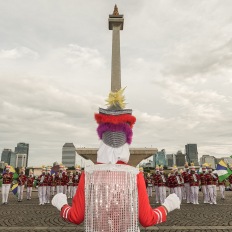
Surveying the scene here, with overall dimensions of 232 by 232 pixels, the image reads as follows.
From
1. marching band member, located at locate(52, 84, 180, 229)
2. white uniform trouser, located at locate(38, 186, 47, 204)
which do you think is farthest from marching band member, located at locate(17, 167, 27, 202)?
marching band member, located at locate(52, 84, 180, 229)

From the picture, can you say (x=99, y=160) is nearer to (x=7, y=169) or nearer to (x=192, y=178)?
(x=192, y=178)

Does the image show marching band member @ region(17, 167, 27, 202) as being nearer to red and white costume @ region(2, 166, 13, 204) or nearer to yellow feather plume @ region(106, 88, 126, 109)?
red and white costume @ region(2, 166, 13, 204)

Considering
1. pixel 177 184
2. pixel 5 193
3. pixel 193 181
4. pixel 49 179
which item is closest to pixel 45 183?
pixel 49 179

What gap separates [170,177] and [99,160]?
12726mm

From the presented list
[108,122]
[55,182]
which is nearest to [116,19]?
[55,182]

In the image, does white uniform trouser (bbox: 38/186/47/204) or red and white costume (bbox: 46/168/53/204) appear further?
red and white costume (bbox: 46/168/53/204)

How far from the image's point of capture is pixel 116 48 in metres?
27.9

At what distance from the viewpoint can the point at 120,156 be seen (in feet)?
8.59

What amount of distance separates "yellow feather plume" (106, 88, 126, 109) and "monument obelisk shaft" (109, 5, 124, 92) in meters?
22.0

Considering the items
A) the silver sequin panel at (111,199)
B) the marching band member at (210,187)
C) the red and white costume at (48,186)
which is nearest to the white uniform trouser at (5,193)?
the red and white costume at (48,186)

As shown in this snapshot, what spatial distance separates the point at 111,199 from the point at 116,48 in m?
26.8

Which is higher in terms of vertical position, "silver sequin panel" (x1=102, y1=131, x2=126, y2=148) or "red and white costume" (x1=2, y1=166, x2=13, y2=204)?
→ "silver sequin panel" (x1=102, y1=131, x2=126, y2=148)

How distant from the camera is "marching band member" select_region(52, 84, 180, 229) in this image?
2438mm

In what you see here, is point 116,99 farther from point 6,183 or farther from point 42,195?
point 6,183
